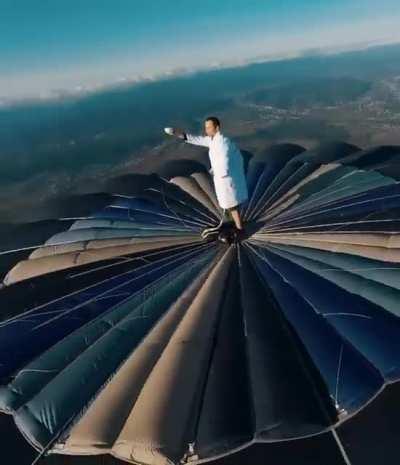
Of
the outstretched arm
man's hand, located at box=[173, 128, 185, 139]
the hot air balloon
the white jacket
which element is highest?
man's hand, located at box=[173, 128, 185, 139]

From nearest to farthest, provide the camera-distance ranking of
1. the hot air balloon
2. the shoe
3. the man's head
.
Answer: the hot air balloon
the man's head
the shoe

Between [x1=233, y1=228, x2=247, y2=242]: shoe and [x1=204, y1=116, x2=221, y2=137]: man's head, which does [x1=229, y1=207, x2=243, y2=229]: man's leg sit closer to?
[x1=233, y1=228, x2=247, y2=242]: shoe

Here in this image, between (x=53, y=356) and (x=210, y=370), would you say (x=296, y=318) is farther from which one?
(x=53, y=356)

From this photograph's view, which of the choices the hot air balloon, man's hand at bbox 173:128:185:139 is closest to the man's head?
man's hand at bbox 173:128:185:139

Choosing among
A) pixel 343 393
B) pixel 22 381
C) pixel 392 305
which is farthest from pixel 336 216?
pixel 22 381

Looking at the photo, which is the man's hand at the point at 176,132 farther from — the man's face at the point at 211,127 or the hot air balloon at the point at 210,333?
the hot air balloon at the point at 210,333

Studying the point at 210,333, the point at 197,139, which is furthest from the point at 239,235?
the point at 210,333
